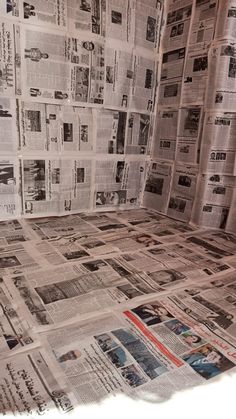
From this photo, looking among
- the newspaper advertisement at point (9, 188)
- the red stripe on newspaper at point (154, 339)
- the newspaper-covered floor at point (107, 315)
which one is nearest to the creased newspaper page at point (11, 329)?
the newspaper-covered floor at point (107, 315)

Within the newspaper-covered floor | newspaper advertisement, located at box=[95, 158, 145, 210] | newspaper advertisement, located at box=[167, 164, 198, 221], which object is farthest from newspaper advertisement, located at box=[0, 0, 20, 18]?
newspaper advertisement, located at box=[167, 164, 198, 221]

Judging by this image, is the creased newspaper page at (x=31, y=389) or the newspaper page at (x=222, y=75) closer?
the creased newspaper page at (x=31, y=389)

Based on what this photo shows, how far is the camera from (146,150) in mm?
1321

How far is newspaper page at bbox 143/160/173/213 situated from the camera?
50.0 inches

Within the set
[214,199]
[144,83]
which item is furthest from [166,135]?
[214,199]

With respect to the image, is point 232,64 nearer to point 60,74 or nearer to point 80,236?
point 60,74

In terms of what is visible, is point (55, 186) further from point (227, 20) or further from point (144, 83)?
point (227, 20)

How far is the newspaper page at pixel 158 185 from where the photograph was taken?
4.17 feet

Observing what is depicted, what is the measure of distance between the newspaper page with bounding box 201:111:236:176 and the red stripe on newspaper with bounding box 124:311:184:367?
0.65 meters

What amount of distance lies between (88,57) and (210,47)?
15.7 inches

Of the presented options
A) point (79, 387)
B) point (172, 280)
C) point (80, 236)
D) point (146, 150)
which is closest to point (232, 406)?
point (79, 387)

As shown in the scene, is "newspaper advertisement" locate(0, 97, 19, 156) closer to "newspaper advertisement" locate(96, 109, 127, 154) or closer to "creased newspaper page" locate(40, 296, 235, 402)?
"newspaper advertisement" locate(96, 109, 127, 154)

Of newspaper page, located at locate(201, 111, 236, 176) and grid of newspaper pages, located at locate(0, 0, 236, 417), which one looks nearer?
grid of newspaper pages, located at locate(0, 0, 236, 417)

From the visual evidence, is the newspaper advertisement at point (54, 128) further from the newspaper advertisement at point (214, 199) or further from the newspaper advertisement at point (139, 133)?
the newspaper advertisement at point (214, 199)
